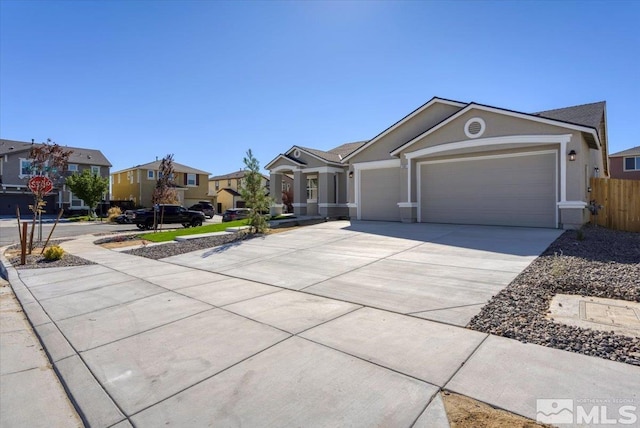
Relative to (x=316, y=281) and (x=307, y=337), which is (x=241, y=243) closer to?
(x=316, y=281)

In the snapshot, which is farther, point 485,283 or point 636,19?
point 636,19

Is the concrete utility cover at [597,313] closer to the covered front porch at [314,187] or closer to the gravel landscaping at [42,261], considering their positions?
the gravel landscaping at [42,261]

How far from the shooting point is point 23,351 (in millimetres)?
4449

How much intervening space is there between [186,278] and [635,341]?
7549 millimetres

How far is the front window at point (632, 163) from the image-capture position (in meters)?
31.6

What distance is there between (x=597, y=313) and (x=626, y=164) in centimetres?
3747

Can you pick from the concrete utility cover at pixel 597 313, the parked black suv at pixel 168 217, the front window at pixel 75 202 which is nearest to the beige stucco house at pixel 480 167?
the concrete utility cover at pixel 597 313

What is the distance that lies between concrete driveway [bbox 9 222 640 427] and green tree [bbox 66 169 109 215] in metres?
30.7

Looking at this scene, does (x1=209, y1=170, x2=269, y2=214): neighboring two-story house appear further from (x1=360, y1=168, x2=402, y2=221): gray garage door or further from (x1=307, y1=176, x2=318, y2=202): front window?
(x1=360, y1=168, x2=402, y2=221): gray garage door

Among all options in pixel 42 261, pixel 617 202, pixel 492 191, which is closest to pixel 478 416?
pixel 42 261

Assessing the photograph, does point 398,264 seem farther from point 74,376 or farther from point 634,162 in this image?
point 634,162

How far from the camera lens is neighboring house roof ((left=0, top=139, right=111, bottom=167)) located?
127 ft

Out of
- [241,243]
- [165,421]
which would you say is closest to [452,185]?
[241,243]

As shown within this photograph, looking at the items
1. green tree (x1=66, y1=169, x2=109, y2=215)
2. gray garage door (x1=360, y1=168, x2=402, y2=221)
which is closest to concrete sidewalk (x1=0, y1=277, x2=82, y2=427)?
gray garage door (x1=360, y1=168, x2=402, y2=221)
